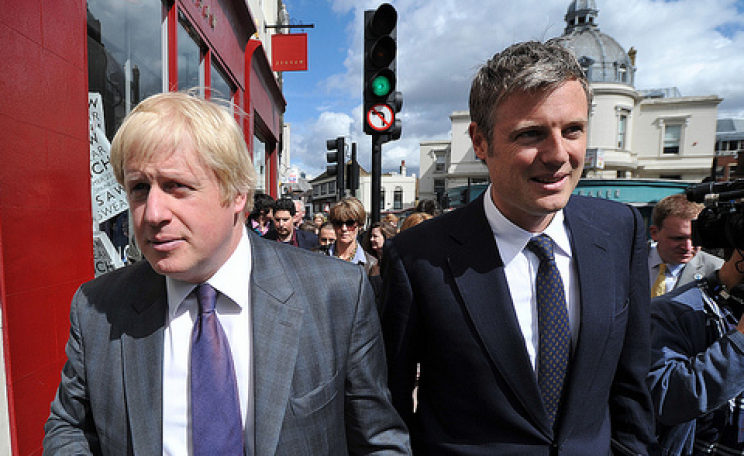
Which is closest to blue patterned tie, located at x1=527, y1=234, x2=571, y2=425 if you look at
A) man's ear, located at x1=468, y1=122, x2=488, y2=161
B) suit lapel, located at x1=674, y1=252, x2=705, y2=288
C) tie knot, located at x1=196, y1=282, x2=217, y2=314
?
man's ear, located at x1=468, y1=122, x2=488, y2=161

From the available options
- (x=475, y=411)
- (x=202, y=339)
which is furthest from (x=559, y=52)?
(x=202, y=339)

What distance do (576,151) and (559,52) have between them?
342mm

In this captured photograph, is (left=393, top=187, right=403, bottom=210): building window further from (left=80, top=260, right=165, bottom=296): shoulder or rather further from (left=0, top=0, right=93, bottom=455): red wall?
(left=80, top=260, right=165, bottom=296): shoulder

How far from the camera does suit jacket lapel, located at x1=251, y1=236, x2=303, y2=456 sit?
1.15 metres

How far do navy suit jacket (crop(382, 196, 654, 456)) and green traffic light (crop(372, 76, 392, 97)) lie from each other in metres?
2.93

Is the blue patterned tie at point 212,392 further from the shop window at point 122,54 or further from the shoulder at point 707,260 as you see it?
the shoulder at point 707,260

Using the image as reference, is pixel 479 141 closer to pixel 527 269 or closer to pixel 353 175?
pixel 527 269

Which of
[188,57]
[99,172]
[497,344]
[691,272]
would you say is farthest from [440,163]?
[497,344]

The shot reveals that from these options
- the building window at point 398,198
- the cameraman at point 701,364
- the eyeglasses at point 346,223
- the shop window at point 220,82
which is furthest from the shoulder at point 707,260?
the building window at point 398,198

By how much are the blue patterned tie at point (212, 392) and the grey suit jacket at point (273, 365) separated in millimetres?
76

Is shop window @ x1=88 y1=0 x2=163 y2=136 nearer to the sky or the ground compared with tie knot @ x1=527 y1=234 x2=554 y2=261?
nearer to the sky

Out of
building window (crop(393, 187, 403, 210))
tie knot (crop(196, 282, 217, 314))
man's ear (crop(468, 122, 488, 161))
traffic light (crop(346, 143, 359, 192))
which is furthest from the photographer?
building window (crop(393, 187, 403, 210))

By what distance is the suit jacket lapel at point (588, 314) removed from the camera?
4.42 feet

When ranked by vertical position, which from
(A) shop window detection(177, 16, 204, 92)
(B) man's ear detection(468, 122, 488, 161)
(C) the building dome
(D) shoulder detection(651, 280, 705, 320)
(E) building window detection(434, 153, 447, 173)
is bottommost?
(D) shoulder detection(651, 280, 705, 320)
